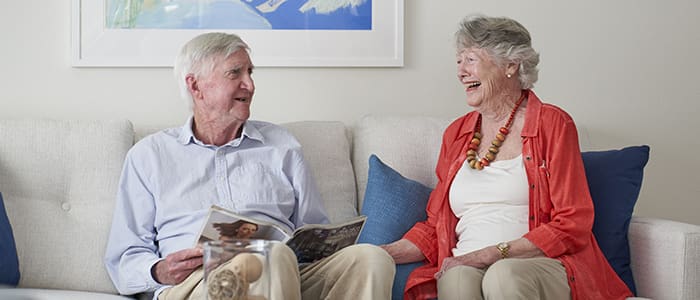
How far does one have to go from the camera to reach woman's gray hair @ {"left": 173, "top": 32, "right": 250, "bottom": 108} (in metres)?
2.54

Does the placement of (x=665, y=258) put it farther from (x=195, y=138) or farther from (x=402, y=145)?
(x=195, y=138)

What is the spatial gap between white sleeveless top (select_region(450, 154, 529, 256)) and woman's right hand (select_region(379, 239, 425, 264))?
11 centimetres

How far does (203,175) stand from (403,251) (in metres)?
0.64

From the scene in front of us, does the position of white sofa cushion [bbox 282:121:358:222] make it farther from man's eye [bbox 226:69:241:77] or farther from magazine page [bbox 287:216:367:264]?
magazine page [bbox 287:216:367:264]

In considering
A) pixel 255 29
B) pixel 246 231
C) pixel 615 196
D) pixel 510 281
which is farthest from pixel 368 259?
pixel 255 29

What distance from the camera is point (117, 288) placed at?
8.16 ft

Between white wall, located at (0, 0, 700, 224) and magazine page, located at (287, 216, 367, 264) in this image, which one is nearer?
magazine page, located at (287, 216, 367, 264)

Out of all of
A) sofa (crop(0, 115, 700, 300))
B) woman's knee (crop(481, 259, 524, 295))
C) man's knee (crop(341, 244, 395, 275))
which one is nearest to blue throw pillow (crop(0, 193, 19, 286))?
sofa (crop(0, 115, 700, 300))

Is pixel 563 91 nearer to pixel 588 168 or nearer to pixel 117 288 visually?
pixel 588 168

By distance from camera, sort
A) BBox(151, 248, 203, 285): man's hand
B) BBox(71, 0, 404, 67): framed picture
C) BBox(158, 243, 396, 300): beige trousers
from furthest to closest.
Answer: BBox(71, 0, 404, 67): framed picture → BBox(151, 248, 203, 285): man's hand → BBox(158, 243, 396, 300): beige trousers

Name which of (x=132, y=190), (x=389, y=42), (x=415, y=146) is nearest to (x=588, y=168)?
(x=415, y=146)

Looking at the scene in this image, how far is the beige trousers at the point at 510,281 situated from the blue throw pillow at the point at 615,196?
28cm

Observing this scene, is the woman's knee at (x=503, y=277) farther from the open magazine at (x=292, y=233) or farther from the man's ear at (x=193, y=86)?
the man's ear at (x=193, y=86)

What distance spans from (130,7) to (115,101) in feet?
1.14
